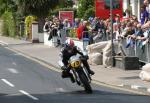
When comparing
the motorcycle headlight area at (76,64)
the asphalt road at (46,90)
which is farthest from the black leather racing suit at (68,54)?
the asphalt road at (46,90)

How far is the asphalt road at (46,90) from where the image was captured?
52.1 feet

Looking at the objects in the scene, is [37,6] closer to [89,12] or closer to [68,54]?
[89,12]

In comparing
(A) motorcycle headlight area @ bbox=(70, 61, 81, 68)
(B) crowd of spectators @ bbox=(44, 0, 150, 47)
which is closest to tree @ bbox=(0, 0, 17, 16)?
(B) crowd of spectators @ bbox=(44, 0, 150, 47)

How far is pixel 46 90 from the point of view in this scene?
60.3 feet

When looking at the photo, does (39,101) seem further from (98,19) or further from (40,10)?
(40,10)

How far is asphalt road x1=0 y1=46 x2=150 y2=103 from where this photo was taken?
626 inches

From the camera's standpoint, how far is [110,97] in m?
16.3

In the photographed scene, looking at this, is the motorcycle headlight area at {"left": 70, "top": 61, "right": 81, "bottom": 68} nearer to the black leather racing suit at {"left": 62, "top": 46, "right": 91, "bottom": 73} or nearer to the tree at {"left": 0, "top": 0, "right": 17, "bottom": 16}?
the black leather racing suit at {"left": 62, "top": 46, "right": 91, "bottom": 73}

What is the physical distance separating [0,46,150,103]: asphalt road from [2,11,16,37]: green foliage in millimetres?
31416

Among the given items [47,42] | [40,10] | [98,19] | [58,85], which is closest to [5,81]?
[58,85]

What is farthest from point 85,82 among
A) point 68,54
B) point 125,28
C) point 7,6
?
point 7,6

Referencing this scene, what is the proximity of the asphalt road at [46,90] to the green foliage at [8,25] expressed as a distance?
31416 mm

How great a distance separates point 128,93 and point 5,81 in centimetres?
557

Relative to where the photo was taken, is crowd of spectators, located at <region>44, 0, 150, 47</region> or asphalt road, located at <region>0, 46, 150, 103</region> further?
crowd of spectators, located at <region>44, 0, 150, 47</region>
